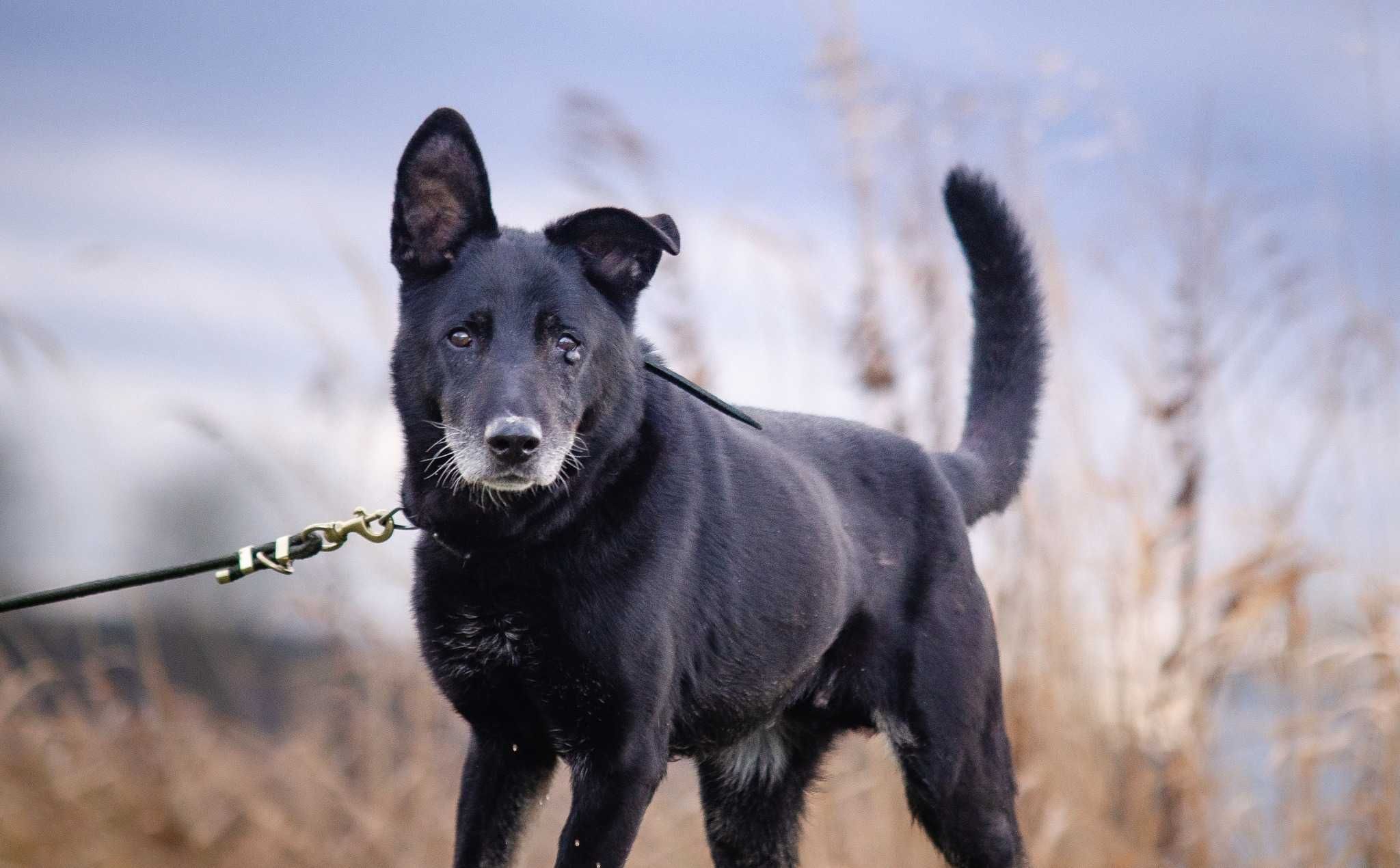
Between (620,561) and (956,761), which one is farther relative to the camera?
(956,761)

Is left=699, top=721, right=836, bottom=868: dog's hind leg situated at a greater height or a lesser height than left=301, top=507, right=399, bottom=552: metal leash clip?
lesser


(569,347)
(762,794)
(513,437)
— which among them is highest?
(569,347)

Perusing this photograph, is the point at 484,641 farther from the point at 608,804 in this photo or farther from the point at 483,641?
the point at 608,804

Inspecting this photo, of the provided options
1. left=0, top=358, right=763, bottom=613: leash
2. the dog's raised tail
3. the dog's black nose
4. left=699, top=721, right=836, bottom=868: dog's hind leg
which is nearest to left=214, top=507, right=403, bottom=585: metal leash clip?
left=0, top=358, right=763, bottom=613: leash

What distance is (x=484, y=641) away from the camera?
287 centimetres

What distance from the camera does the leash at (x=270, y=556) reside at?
277 centimetres

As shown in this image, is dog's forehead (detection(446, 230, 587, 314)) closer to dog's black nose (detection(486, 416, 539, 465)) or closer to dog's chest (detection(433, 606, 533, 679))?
dog's black nose (detection(486, 416, 539, 465))

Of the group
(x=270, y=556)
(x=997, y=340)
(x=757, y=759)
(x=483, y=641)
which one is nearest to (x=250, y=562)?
(x=270, y=556)

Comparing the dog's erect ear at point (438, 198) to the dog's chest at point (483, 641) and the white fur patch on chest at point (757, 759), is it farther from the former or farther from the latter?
the white fur patch on chest at point (757, 759)

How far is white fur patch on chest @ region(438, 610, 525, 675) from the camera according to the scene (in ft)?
9.41

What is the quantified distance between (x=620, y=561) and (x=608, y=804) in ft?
1.59

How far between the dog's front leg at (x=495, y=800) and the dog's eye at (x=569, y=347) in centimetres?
86

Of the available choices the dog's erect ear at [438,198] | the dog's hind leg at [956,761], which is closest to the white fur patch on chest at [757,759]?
the dog's hind leg at [956,761]

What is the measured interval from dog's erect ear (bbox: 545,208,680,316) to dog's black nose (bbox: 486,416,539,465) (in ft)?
1.74
